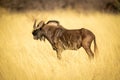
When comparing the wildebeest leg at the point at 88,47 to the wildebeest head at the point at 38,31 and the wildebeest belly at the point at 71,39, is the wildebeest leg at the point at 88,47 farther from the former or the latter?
the wildebeest head at the point at 38,31

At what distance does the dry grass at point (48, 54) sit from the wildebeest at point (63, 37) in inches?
1.3

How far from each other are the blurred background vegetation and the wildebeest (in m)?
0.14

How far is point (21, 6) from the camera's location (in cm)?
180

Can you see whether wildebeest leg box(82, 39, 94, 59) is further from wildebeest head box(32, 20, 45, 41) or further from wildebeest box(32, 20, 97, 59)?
wildebeest head box(32, 20, 45, 41)

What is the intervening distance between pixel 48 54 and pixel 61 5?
16.4 inches

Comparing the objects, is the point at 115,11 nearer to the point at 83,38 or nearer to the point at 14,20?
the point at 83,38

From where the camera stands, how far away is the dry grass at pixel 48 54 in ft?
5.73

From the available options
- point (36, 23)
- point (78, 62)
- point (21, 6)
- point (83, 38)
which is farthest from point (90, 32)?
→ point (21, 6)

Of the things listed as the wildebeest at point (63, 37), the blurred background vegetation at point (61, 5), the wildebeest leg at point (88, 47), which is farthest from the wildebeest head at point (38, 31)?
the wildebeest leg at point (88, 47)

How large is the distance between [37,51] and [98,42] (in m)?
0.50

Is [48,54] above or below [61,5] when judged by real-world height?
below

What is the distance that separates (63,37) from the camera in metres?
1.81

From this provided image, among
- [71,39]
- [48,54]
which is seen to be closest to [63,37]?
[71,39]

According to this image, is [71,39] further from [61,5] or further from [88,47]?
[61,5]
